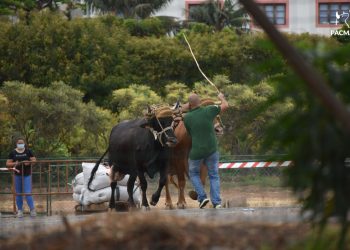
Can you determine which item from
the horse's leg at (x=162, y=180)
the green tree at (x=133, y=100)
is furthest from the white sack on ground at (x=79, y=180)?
the green tree at (x=133, y=100)

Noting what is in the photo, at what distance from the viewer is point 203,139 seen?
17.5 meters

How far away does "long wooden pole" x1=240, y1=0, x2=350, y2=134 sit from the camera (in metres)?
5.14

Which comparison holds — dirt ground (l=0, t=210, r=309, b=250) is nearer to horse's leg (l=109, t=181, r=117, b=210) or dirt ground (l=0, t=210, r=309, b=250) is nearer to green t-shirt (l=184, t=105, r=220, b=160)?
green t-shirt (l=184, t=105, r=220, b=160)

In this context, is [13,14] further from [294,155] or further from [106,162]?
[294,155]

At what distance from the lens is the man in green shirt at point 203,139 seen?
57.2 ft

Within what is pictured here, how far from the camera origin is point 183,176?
62.7ft

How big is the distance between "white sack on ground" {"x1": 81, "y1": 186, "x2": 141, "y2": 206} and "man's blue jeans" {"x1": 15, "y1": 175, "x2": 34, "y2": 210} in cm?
98

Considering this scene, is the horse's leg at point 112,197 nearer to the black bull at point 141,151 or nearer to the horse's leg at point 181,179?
the black bull at point 141,151

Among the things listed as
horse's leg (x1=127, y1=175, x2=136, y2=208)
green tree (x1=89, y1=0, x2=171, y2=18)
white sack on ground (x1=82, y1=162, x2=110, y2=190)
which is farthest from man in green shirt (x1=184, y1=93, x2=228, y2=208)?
green tree (x1=89, y1=0, x2=171, y2=18)

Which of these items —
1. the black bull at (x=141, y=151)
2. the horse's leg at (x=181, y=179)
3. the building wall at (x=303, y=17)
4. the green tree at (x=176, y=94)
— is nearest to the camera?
the black bull at (x=141, y=151)

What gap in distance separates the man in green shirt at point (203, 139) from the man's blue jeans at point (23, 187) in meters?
3.18

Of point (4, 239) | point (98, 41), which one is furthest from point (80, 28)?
point (4, 239)

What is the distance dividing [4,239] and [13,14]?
A: 4309cm

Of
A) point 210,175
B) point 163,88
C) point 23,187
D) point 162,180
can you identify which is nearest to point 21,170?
point 23,187
